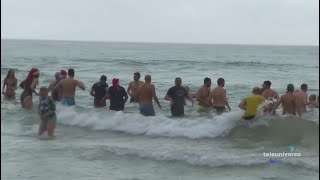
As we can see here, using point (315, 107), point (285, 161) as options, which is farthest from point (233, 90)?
point (285, 161)

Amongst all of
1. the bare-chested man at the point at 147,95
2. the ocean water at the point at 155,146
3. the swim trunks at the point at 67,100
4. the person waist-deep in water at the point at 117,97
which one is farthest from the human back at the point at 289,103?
the swim trunks at the point at 67,100

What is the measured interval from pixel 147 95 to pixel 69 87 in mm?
2298

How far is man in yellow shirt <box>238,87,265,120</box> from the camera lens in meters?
11.5

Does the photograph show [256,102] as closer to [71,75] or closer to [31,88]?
[71,75]

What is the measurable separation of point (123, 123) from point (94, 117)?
1064 mm

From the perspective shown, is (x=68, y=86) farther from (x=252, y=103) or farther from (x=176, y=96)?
(x=252, y=103)

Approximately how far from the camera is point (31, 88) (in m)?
14.7

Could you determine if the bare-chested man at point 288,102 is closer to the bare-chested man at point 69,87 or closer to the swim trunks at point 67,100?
the bare-chested man at point 69,87

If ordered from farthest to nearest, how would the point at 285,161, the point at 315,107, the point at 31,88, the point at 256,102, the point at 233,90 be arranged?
the point at 233,90 → the point at 31,88 → the point at 315,107 → the point at 256,102 → the point at 285,161

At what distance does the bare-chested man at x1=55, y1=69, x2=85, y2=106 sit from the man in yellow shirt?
14.2 feet

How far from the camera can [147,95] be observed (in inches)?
507

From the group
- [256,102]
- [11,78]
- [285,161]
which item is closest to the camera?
[285,161]

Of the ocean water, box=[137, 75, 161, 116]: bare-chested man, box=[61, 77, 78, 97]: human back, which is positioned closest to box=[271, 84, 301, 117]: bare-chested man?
the ocean water

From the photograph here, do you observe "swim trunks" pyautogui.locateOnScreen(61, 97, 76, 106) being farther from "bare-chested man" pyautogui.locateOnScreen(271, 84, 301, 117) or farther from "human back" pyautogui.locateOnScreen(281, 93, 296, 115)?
"human back" pyautogui.locateOnScreen(281, 93, 296, 115)
